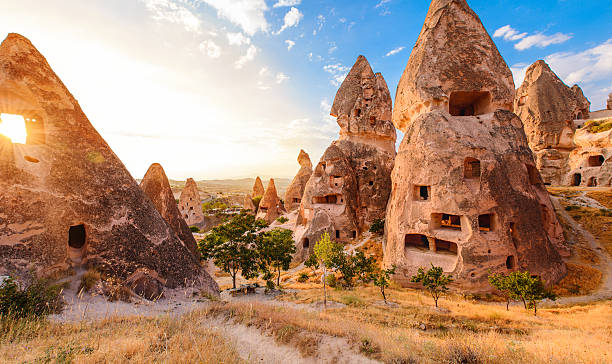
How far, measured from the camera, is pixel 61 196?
7785 mm

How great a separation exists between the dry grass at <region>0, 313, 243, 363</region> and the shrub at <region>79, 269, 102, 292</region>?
212 cm

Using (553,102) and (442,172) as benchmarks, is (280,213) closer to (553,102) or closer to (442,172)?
(442,172)

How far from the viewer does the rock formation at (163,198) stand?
56.4 feet

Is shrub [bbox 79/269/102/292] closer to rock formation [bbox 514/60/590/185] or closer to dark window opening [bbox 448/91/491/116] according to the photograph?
dark window opening [bbox 448/91/491/116]

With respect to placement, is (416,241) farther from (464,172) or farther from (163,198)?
(163,198)

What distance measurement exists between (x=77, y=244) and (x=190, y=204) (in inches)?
1113

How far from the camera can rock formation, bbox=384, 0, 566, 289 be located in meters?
13.6

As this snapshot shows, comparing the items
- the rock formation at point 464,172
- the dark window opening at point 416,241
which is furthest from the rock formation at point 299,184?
the rock formation at point 464,172

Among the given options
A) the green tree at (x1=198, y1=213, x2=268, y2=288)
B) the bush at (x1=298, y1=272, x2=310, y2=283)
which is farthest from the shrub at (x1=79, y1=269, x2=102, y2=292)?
the bush at (x1=298, y1=272, x2=310, y2=283)

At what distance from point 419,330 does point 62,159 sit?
502 inches

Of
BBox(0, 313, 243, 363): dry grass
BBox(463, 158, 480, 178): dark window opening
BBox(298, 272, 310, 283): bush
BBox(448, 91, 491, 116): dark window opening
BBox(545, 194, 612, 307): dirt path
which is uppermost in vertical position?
BBox(448, 91, 491, 116): dark window opening

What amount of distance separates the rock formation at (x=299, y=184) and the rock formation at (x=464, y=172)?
20.7 meters

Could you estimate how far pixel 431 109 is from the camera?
53.0 ft

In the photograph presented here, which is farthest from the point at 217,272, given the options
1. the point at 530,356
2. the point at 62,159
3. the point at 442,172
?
the point at 530,356
